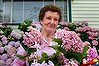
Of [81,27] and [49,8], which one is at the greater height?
[49,8]

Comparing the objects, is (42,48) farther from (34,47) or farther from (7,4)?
(7,4)

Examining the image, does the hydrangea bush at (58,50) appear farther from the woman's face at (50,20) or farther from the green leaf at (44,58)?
the woman's face at (50,20)

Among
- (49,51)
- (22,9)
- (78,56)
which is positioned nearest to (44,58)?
(49,51)

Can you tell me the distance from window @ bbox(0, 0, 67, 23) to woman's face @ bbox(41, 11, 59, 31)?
18.6 feet

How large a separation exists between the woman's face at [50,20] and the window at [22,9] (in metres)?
5.66

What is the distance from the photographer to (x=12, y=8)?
873 centimetres

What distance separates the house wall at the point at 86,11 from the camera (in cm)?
870

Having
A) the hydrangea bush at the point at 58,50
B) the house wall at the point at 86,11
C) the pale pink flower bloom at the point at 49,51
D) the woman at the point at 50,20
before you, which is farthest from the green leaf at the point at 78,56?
the house wall at the point at 86,11

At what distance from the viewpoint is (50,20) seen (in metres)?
2.99

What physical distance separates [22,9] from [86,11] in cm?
167

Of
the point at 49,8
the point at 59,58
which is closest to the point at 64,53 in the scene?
the point at 59,58

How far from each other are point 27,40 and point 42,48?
0.55ft

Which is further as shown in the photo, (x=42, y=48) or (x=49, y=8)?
(x=49, y=8)

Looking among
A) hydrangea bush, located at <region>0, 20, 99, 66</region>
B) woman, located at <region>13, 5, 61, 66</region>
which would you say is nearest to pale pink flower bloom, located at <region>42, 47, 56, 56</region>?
hydrangea bush, located at <region>0, 20, 99, 66</region>
